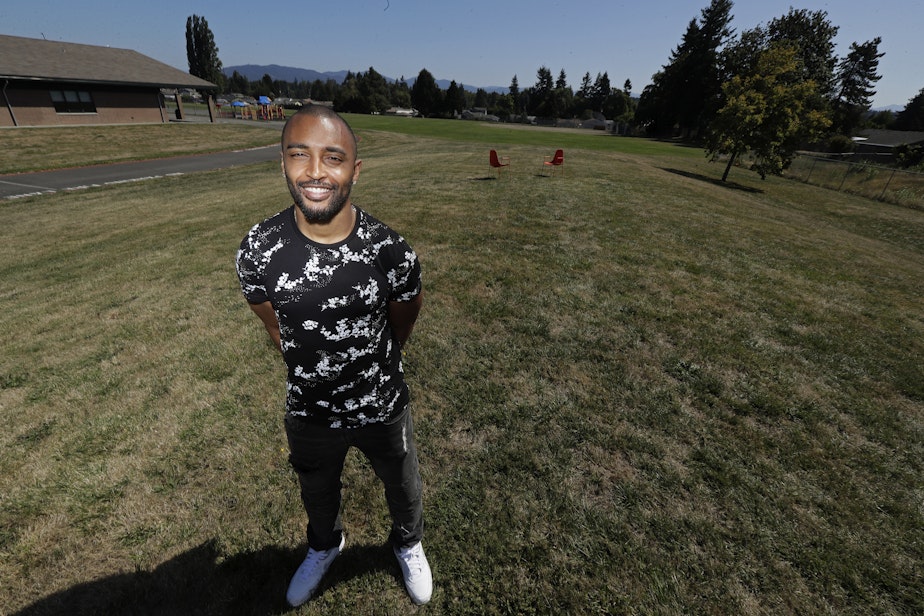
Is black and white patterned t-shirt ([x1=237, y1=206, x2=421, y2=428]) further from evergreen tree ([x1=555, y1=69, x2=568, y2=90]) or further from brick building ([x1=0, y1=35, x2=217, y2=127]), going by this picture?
evergreen tree ([x1=555, y1=69, x2=568, y2=90])

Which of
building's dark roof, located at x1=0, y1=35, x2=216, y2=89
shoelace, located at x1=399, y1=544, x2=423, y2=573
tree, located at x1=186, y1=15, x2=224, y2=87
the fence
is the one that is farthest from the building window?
tree, located at x1=186, y1=15, x2=224, y2=87

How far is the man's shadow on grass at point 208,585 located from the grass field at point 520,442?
13mm

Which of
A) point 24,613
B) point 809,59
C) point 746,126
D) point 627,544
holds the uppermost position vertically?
point 809,59

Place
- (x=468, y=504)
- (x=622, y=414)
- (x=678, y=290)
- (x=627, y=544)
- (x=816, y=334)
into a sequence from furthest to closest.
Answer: (x=678, y=290)
(x=816, y=334)
(x=622, y=414)
(x=468, y=504)
(x=627, y=544)

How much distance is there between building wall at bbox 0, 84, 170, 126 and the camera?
27688mm

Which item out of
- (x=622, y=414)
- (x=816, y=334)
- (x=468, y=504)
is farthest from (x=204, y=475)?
(x=816, y=334)

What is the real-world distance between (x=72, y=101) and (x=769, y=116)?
157 feet

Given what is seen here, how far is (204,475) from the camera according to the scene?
133 inches

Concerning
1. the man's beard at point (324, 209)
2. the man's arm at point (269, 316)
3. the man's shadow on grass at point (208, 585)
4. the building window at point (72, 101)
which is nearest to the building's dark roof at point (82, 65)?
the building window at point (72, 101)

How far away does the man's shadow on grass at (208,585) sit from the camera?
8.16 ft

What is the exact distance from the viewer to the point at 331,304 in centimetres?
185

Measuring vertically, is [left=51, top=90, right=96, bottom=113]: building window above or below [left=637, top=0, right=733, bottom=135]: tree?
below

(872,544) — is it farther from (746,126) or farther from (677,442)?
(746,126)

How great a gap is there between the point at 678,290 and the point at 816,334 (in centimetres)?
190
